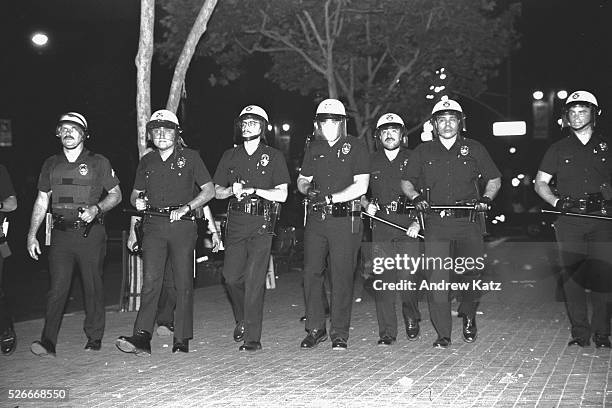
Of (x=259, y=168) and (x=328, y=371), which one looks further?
(x=259, y=168)

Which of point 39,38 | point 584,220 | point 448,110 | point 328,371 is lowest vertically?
point 328,371

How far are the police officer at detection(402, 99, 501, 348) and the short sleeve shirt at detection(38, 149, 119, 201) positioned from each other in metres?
2.94

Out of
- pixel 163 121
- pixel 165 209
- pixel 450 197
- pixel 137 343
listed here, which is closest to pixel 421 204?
pixel 450 197

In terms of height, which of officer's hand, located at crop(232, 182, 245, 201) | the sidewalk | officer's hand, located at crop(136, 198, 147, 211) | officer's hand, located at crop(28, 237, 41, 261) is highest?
officer's hand, located at crop(232, 182, 245, 201)

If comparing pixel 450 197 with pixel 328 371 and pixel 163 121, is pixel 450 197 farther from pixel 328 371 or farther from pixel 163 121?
pixel 163 121

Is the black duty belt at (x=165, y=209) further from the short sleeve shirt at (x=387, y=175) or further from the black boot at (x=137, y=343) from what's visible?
the short sleeve shirt at (x=387, y=175)

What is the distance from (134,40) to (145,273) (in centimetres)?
2615

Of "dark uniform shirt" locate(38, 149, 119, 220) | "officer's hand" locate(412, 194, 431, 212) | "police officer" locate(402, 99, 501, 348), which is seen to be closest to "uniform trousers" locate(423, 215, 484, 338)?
"police officer" locate(402, 99, 501, 348)

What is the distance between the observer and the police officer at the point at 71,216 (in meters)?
8.78

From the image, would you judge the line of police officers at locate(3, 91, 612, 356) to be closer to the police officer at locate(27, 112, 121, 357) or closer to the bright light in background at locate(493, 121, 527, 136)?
the police officer at locate(27, 112, 121, 357)

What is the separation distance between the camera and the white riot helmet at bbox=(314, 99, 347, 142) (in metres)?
9.22

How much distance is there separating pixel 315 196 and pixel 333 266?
0.71 metres

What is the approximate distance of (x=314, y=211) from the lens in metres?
9.20

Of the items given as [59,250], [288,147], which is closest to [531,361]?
[59,250]
